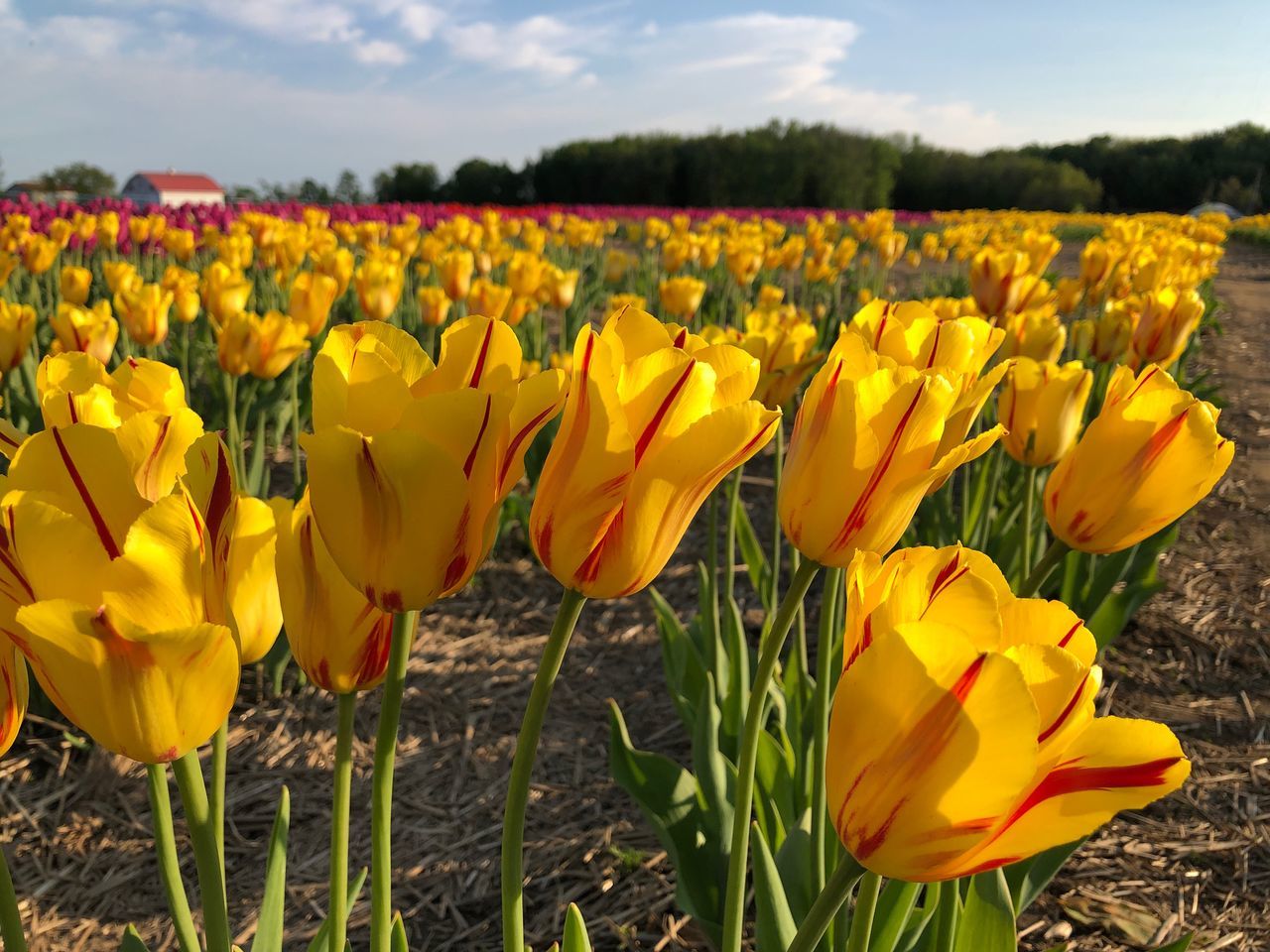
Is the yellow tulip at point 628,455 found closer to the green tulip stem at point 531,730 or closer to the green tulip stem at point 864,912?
the green tulip stem at point 531,730

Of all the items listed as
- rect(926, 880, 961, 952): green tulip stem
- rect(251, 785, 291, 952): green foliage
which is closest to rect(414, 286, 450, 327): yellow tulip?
rect(251, 785, 291, 952): green foliage

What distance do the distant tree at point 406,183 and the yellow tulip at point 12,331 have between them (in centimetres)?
3348

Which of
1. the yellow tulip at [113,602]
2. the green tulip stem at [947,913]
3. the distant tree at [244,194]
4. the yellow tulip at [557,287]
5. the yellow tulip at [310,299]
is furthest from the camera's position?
the distant tree at [244,194]

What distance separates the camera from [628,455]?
61 cm

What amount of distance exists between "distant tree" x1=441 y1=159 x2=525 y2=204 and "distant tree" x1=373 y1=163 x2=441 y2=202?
48.0 inches

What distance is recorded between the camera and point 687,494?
66 cm

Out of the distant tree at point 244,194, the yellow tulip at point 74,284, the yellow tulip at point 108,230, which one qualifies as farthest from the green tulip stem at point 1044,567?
the distant tree at point 244,194

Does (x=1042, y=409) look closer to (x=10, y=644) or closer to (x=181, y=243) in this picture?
(x=10, y=644)

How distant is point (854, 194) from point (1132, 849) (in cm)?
3608

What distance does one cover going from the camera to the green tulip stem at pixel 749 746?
2.66 feet

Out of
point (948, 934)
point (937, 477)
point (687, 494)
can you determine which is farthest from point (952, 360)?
point (948, 934)

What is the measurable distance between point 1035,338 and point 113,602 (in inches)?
88.4

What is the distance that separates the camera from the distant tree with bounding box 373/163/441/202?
34062 mm

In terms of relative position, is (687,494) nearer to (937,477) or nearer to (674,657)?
(937,477)
